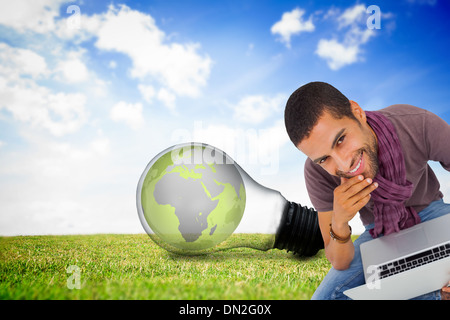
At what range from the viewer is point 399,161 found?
2.69 meters

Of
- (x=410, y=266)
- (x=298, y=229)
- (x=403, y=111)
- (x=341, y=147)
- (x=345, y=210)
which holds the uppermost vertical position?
(x=403, y=111)

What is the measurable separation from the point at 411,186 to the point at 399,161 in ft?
0.80

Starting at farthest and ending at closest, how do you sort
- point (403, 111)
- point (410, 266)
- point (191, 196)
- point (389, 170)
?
point (191, 196) → point (403, 111) → point (389, 170) → point (410, 266)

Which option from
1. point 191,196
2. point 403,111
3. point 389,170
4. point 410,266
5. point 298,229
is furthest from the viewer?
point 298,229

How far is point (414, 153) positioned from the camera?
279 centimetres

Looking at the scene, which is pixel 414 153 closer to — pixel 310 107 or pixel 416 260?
pixel 416 260

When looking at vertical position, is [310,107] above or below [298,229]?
above

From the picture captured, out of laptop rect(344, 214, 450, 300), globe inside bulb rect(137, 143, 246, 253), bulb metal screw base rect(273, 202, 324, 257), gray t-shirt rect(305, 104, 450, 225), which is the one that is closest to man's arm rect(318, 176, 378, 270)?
laptop rect(344, 214, 450, 300)

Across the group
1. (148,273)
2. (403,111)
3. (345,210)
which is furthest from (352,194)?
(148,273)

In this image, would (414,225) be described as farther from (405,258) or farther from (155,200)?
(155,200)

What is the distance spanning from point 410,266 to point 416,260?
6 cm

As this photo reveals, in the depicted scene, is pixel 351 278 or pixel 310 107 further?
pixel 351 278
